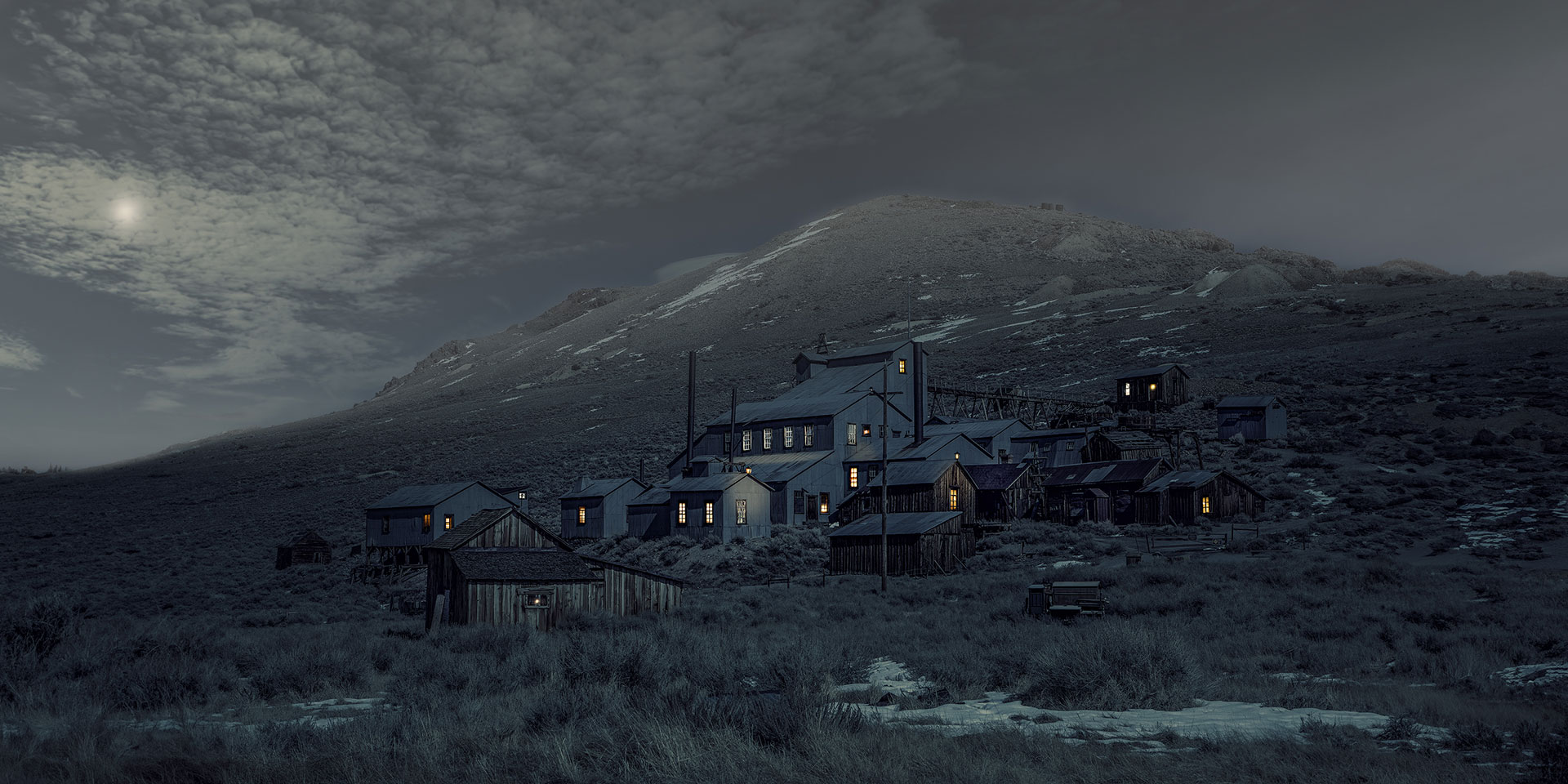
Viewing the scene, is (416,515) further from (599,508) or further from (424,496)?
(599,508)

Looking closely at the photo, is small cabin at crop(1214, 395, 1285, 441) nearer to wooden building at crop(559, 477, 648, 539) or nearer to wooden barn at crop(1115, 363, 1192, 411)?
wooden barn at crop(1115, 363, 1192, 411)

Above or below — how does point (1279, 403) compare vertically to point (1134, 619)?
above

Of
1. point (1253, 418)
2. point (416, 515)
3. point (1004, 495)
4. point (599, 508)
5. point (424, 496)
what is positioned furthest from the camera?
point (1253, 418)

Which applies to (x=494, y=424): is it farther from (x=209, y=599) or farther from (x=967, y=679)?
(x=967, y=679)

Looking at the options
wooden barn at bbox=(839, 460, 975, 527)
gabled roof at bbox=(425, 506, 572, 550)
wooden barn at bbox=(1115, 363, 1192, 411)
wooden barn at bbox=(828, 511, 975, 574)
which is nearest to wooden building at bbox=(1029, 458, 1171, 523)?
wooden barn at bbox=(839, 460, 975, 527)

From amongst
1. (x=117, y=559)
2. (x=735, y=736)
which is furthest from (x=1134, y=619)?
(x=117, y=559)

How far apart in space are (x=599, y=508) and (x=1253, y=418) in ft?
138

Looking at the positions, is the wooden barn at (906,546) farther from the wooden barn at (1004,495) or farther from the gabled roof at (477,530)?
the gabled roof at (477,530)

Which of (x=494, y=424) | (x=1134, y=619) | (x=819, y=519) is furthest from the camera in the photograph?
(x=494, y=424)

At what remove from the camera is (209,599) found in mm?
40312

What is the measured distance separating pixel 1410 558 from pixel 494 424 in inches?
3646

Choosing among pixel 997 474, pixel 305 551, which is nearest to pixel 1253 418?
pixel 997 474

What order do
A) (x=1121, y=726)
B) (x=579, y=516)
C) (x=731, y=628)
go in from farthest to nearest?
(x=579, y=516) → (x=731, y=628) → (x=1121, y=726)

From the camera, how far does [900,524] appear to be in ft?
139
